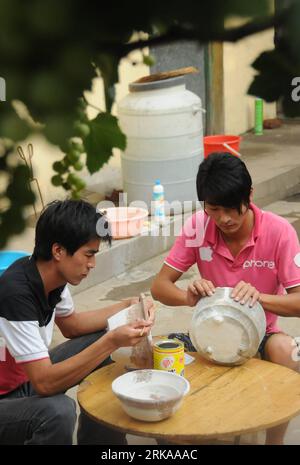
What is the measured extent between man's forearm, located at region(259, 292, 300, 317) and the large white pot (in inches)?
5.7

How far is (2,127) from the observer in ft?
1.92

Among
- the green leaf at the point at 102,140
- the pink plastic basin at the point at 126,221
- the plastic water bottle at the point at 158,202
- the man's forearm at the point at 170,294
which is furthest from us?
the plastic water bottle at the point at 158,202

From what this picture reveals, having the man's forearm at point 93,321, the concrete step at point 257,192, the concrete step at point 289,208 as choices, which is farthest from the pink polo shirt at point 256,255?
Answer: the concrete step at point 289,208

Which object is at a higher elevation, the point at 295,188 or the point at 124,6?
the point at 124,6

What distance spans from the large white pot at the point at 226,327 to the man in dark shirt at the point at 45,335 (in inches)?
8.1

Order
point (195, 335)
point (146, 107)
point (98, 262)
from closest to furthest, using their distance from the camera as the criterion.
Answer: point (195, 335), point (98, 262), point (146, 107)

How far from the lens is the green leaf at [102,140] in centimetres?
76

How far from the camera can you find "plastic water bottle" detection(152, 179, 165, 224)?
6633mm

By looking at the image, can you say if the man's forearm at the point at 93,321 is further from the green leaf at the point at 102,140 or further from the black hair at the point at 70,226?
the green leaf at the point at 102,140

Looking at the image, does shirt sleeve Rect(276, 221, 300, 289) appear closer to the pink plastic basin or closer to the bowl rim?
the bowl rim

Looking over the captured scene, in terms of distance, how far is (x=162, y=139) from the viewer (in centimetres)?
680

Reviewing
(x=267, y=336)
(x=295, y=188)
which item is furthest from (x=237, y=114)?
(x=267, y=336)

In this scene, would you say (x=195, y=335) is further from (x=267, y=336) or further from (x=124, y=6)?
(x=124, y=6)

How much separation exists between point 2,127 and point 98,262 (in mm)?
5456
